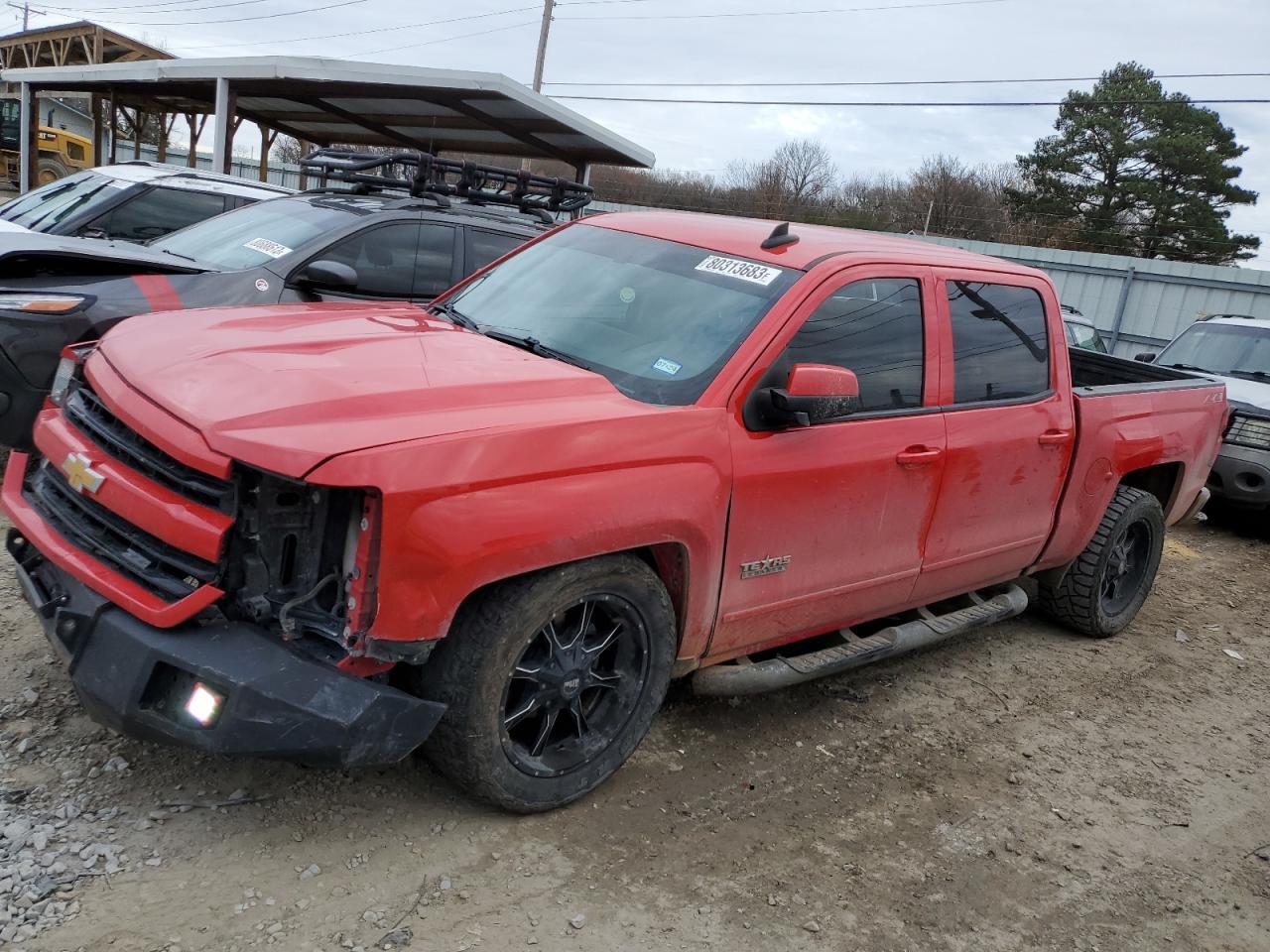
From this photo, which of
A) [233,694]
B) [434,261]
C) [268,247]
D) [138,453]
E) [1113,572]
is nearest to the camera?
[233,694]

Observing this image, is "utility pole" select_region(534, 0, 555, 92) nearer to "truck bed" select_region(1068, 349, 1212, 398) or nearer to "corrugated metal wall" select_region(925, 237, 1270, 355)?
"corrugated metal wall" select_region(925, 237, 1270, 355)

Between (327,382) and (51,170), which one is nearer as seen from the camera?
(327,382)

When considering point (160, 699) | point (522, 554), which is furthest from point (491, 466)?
point (160, 699)

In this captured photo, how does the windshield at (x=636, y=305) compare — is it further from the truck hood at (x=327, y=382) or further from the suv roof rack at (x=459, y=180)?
the suv roof rack at (x=459, y=180)

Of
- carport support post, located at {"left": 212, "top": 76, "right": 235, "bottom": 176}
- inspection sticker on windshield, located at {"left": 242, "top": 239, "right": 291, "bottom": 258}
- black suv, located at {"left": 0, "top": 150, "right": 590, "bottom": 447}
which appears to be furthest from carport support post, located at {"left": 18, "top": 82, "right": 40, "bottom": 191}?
inspection sticker on windshield, located at {"left": 242, "top": 239, "right": 291, "bottom": 258}

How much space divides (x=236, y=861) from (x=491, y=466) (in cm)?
131

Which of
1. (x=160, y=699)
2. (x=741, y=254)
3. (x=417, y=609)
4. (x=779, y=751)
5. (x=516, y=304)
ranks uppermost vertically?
(x=741, y=254)

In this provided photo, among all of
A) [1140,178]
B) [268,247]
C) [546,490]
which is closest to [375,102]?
[268,247]

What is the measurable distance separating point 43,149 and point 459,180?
90.8ft

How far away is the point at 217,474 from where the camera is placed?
2650 mm

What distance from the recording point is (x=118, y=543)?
9.75 ft

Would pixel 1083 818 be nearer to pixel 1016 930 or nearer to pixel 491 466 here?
pixel 1016 930

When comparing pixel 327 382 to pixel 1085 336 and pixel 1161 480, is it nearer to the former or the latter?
pixel 1161 480

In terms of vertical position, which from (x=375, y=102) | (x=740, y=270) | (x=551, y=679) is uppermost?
(x=375, y=102)
